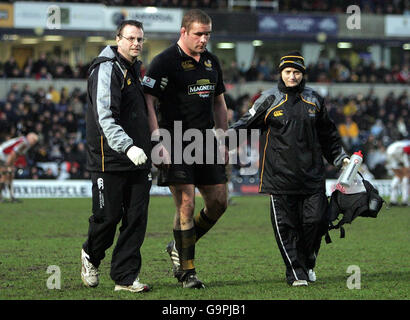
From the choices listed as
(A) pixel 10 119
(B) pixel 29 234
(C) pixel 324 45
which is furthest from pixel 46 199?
(C) pixel 324 45

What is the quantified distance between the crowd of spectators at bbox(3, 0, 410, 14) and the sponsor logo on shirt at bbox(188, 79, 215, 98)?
105ft

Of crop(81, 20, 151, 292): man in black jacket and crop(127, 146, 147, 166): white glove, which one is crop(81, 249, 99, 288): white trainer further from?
crop(127, 146, 147, 166): white glove

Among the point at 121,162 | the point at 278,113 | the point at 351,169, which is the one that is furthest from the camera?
the point at 278,113

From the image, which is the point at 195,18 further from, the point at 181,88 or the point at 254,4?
the point at 254,4

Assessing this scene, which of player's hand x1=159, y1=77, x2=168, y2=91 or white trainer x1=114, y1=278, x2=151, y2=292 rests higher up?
player's hand x1=159, y1=77, x2=168, y2=91

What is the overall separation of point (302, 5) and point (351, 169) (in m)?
36.4

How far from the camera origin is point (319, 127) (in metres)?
8.76

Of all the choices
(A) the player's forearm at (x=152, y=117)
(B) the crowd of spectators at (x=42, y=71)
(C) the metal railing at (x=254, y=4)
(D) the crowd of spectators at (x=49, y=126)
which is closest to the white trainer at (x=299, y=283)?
(A) the player's forearm at (x=152, y=117)

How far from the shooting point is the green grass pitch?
778cm

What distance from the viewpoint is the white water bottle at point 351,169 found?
841 centimetres

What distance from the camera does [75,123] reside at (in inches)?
1216

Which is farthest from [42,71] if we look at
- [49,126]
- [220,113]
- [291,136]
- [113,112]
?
[113,112]

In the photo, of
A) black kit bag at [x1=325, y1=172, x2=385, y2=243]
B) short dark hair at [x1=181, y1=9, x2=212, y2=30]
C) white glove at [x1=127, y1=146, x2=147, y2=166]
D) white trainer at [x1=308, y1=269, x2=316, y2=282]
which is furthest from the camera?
black kit bag at [x1=325, y1=172, x2=385, y2=243]

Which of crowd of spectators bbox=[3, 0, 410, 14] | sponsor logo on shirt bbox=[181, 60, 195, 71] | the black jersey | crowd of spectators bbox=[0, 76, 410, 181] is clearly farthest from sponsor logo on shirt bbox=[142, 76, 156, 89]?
crowd of spectators bbox=[3, 0, 410, 14]
